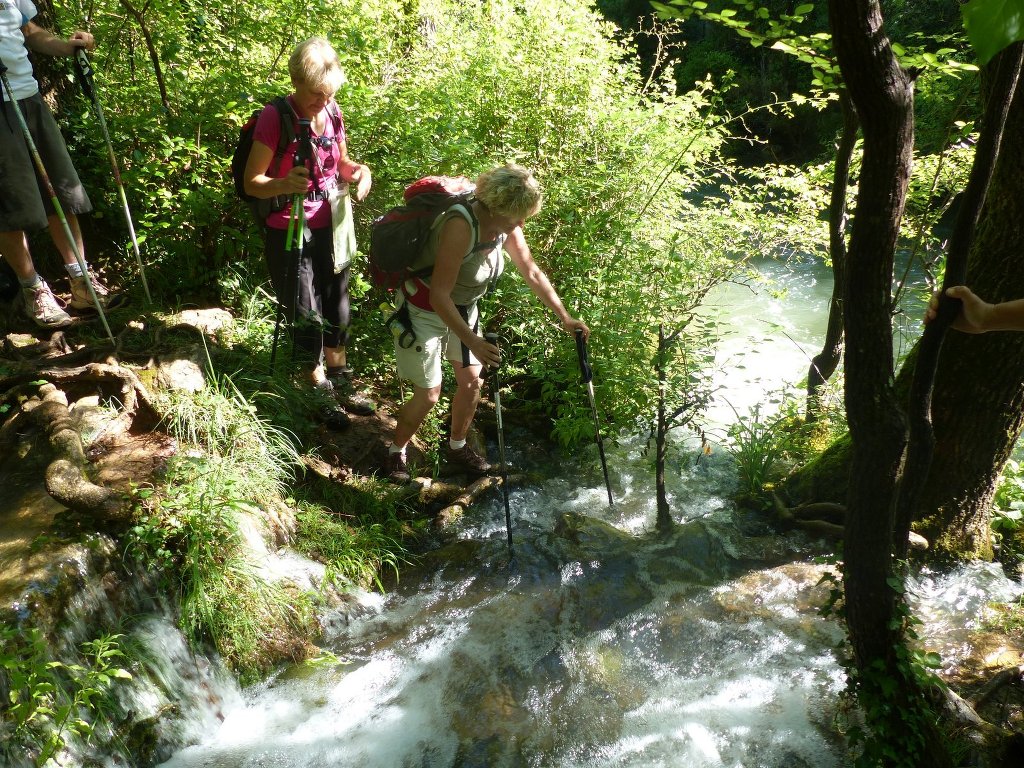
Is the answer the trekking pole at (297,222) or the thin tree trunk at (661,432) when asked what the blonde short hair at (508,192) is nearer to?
the trekking pole at (297,222)

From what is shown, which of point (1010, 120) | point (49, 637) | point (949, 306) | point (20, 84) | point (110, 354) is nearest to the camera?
point (949, 306)

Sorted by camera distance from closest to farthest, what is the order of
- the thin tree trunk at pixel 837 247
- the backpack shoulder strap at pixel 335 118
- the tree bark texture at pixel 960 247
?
the tree bark texture at pixel 960 247
the backpack shoulder strap at pixel 335 118
the thin tree trunk at pixel 837 247

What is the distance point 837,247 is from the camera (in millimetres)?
5297

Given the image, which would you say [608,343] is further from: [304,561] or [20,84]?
[20,84]

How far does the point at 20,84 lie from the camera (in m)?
4.12

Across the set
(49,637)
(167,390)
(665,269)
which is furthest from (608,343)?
(49,637)

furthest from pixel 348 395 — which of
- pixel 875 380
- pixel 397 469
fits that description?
pixel 875 380

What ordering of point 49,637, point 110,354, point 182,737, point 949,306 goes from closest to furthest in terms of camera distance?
point 949,306
point 49,637
point 182,737
point 110,354

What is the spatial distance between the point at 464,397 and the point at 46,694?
9.19 ft

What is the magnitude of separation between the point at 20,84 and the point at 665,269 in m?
4.56

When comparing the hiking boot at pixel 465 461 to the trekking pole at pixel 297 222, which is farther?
the hiking boot at pixel 465 461

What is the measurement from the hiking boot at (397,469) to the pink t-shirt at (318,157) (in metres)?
1.68

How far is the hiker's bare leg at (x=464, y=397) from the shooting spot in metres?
4.69

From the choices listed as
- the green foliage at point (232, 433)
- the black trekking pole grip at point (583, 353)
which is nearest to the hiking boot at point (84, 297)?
the green foliage at point (232, 433)
